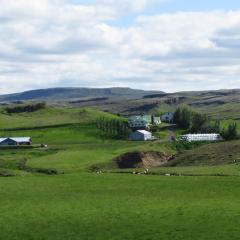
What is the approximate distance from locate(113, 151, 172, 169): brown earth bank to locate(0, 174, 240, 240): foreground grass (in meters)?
35.7

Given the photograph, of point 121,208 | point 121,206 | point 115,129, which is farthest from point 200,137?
point 121,208

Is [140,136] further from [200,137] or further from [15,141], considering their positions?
[15,141]

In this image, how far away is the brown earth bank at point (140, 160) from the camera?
Result: 116062 millimetres

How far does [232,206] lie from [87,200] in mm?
14752

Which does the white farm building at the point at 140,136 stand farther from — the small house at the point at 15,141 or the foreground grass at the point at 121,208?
the foreground grass at the point at 121,208

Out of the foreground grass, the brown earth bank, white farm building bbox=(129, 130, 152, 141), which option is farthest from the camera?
white farm building bbox=(129, 130, 152, 141)

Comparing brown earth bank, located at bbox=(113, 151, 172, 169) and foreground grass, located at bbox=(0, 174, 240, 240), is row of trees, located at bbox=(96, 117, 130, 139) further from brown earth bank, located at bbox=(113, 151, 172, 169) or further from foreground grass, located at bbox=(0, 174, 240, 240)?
foreground grass, located at bbox=(0, 174, 240, 240)

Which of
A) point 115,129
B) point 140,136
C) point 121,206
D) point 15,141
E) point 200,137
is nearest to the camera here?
point 121,206

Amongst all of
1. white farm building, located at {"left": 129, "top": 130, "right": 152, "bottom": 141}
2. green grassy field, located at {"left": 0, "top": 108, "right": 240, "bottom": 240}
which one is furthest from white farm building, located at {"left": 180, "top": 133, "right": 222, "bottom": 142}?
green grassy field, located at {"left": 0, "top": 108, "right": 240, "bottom": 240}

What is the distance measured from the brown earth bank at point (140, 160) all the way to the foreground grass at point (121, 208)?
35.7 m

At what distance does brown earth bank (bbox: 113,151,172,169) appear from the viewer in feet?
381

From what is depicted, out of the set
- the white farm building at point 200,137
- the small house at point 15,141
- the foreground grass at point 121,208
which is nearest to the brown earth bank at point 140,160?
the white farm building at point 200,137

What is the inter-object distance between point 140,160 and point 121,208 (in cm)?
6705

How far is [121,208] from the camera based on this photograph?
52.4 m
